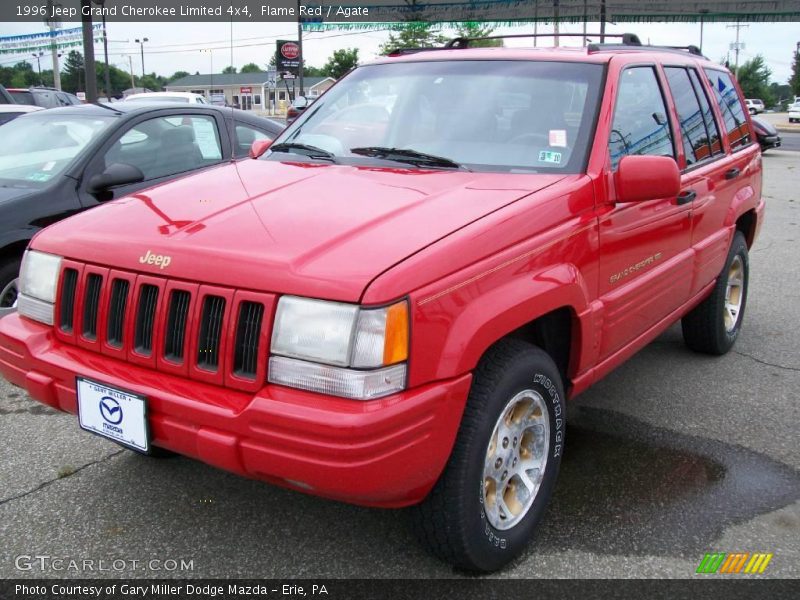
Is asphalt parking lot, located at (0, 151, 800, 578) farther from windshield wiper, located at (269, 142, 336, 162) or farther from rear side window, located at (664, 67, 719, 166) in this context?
windshield wiper, located at (269, 142, 336, 162)

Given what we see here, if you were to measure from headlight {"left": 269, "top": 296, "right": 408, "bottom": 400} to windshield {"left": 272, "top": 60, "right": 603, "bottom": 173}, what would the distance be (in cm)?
122

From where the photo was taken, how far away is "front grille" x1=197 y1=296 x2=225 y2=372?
221 centimetres

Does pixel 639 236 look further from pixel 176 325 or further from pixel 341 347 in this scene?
pixel 176 325

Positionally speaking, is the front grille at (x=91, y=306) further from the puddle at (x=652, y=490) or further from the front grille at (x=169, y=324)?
the puddle at (x=652, y=490)

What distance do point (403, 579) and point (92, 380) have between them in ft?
4.05

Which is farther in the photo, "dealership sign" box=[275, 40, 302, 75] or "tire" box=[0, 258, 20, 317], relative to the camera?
"dealership sign" box=[275, 40, 302, 75]

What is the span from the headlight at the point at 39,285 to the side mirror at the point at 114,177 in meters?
2.00

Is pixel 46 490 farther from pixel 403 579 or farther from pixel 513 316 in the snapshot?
pixel 513 316

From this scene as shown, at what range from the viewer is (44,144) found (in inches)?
202

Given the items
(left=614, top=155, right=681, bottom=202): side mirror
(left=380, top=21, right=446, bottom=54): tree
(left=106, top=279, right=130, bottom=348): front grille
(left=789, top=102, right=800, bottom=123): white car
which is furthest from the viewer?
(left=789, top=102, right=800, bottom=123): white car

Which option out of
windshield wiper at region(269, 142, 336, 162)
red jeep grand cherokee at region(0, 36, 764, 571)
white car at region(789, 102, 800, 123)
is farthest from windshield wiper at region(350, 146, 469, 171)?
white car at region(789, 102, 800, 123)

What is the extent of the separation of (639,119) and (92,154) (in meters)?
3.50

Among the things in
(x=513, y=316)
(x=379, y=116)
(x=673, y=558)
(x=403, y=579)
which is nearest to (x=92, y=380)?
(x=403, y=579)

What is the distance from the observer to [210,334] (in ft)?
7.32
